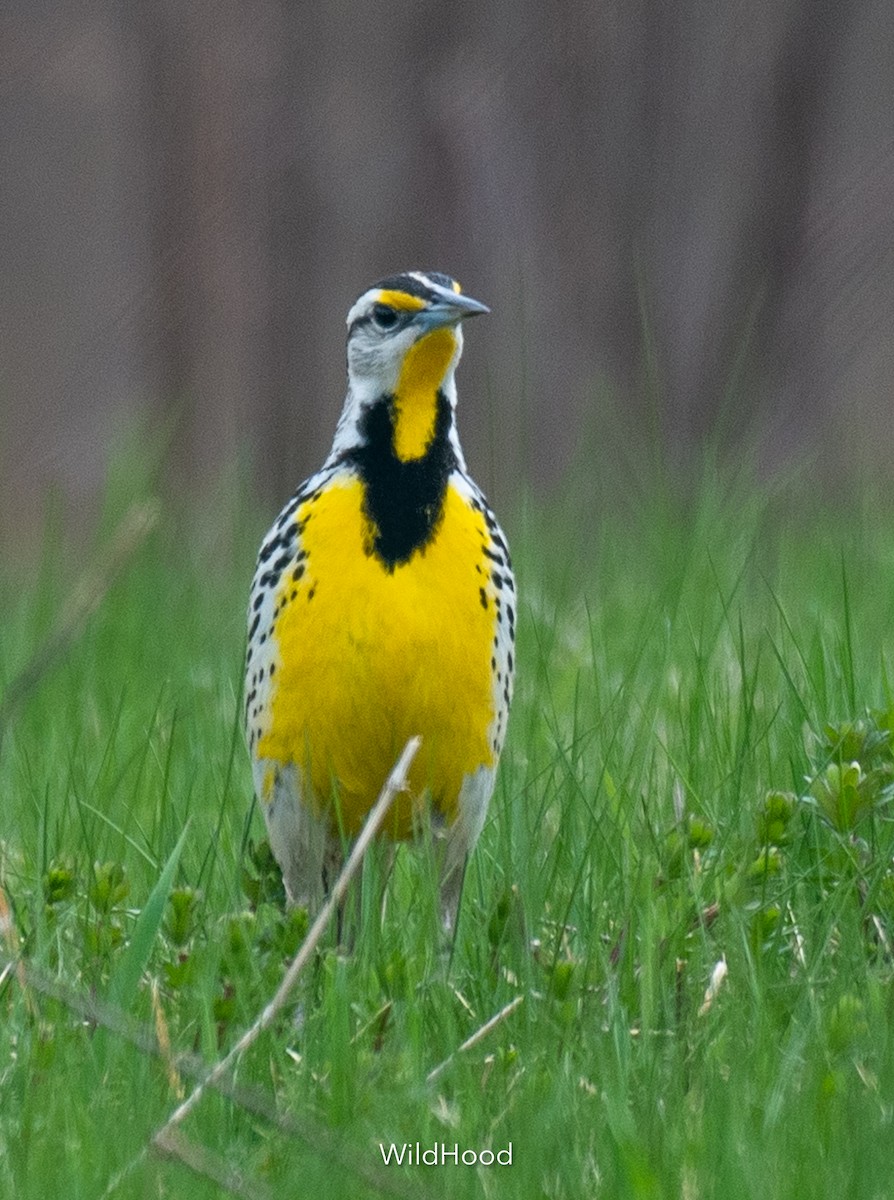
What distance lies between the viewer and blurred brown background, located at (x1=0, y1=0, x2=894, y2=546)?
7547mm

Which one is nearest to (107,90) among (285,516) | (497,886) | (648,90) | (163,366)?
(163,366)

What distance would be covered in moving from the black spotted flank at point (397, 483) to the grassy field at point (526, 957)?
0.34 metres

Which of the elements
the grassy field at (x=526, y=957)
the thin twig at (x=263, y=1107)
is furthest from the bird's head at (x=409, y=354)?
the thin twig at (x=263, y=1107)

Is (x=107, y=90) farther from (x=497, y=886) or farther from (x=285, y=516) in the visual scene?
(x=497, y=886)

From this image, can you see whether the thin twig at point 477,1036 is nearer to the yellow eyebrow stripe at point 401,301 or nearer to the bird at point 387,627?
the bird at point 387,627

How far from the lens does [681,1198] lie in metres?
2.32

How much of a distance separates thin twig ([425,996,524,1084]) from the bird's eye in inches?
47.3

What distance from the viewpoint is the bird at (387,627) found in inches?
132

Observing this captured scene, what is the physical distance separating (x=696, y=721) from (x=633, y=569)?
5.65 ft

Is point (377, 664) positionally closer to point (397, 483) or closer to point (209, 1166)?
point (397, 483)

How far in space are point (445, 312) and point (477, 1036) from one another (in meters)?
1.26

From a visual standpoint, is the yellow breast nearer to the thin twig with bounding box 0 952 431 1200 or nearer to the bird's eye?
the bird's eye

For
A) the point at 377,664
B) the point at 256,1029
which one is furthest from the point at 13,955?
the point at 377,664

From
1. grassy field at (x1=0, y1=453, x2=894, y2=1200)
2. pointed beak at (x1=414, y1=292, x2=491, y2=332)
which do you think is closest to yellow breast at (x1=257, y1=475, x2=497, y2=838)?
grassy field at (x1=0, y1=453, x2=894, y2=1200)
